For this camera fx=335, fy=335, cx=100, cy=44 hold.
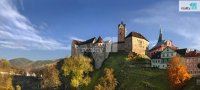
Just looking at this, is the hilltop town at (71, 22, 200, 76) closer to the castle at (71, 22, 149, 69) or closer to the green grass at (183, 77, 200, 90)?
the castle at (71, 22, 149, 69)

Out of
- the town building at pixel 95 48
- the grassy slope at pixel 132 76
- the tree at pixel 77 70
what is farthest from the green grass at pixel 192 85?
the town building at pixel 95 48

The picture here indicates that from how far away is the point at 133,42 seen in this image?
470 ft

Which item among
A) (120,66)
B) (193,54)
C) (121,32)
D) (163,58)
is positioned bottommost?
(120,66)

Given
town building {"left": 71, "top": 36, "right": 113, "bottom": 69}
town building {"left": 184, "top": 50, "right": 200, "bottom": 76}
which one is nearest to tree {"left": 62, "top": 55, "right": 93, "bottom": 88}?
town building {"left": 71, "top": 36, "right": 113, "bottom": 69}

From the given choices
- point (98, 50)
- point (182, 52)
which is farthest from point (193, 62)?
point (98, 50)

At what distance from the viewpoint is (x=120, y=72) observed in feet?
415

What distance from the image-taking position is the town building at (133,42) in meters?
143

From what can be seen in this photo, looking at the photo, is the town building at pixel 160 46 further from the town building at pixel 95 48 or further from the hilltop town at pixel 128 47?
the town building at pixel 95 48

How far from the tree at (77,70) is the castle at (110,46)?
11.6 m

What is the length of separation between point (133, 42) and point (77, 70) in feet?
88.8

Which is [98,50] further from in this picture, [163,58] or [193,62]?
[193,62]

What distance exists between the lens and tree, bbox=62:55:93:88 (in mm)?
132875

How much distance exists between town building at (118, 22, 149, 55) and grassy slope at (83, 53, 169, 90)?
463 centimetres

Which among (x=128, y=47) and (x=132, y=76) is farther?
(x=128, y=47)
